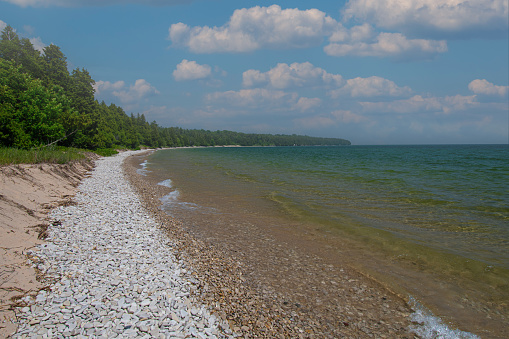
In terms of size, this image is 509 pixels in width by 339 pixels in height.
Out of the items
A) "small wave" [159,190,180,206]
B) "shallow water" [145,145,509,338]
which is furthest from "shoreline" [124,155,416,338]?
"small wave" [159,190,180,206]

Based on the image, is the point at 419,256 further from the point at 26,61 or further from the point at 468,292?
the point at 26,61

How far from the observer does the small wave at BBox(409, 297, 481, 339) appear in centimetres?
595

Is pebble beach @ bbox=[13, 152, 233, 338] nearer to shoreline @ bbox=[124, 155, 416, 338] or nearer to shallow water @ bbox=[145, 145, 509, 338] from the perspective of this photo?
shoreline @ bbox=[124, 155, 416, 338]

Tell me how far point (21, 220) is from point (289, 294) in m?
10.1

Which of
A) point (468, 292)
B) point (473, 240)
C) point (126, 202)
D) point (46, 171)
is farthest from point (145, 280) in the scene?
point (46, 171)

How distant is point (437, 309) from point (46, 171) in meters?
22.8

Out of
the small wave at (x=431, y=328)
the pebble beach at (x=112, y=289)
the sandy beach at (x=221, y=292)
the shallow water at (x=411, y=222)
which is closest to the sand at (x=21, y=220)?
the sandy beach at (x=221, y=292)

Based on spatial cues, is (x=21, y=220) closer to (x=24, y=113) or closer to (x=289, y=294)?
(x=289, y=294)

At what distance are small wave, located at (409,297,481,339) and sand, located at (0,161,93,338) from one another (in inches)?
314

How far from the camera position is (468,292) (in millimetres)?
7727

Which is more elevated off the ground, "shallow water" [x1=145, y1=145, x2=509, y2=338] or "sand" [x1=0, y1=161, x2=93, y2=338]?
"sand" [x1=0, y1=161, x2=93, y2=338]

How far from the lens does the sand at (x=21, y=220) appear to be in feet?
20.0

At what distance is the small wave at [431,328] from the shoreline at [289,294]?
165mm

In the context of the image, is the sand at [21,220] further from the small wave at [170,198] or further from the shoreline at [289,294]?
the small wave at [170,198]
